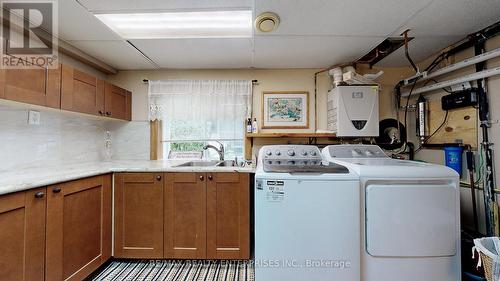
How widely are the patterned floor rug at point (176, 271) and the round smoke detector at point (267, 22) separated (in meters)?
2.05

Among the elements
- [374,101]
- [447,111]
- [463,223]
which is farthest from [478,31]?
[463,223]

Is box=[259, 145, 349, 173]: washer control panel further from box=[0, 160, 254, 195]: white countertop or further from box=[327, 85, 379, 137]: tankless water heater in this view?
box=[327, 85, 379, 137]: tankless water heater

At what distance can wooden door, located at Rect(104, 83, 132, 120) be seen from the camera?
222 cm

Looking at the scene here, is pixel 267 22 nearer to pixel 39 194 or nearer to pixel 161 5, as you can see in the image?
pixel 161 5

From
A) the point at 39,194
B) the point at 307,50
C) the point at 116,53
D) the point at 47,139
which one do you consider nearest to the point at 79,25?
the point at 116,53

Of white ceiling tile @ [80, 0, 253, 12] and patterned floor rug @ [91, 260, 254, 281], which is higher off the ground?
white ceiling tile @ [80, 0, 253, 12]

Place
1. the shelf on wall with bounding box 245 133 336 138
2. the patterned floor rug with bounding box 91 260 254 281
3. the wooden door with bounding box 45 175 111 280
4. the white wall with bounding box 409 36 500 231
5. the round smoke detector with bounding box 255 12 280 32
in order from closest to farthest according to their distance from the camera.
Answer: the wooden door with bounding box 45 175 111 280 → the round smoke detector with bounding box 255 12 280 32 → the white wall with bounding box 409 36 500 231 → the patterned floor rug with bounding box 91 260 254 281 → the shelf on wall with bounding box 245 133 336 138

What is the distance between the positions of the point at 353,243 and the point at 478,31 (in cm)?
203

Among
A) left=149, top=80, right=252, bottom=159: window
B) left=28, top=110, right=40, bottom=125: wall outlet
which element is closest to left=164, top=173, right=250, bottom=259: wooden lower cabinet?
left=149, top=80, right=252, bottom=159: window

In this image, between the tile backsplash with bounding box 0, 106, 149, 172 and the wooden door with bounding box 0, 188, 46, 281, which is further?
the tile backsplash with bounding box 0, 106, 149, 172

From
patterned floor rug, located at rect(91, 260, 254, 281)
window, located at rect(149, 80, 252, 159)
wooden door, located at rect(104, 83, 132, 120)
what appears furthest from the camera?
window, located at rect(149, 80, 252, 159)

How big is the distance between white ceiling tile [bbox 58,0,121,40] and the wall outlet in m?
0.70

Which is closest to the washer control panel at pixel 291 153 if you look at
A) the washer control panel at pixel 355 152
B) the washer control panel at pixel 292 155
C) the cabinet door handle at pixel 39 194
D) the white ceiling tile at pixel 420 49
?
the washer control panel at pixel 292 155

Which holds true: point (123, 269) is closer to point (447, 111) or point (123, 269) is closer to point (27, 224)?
point (27, 224)
